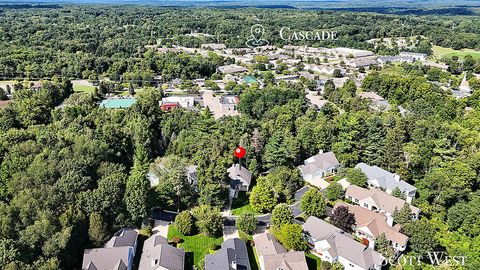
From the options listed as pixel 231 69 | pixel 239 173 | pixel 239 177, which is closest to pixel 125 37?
pixel 231 69

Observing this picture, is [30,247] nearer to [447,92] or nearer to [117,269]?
[117,269]

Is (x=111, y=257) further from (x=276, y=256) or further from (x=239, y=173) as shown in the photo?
(x=239, y=173)

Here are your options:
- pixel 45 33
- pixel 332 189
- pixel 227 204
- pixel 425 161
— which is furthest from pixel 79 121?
pixel 45 33

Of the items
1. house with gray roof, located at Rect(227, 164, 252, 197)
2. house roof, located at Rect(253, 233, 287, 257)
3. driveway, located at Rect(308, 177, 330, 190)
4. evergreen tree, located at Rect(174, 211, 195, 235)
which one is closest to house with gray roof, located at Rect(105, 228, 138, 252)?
evergreen tree, located at Rect(174, 211, 195, 235)

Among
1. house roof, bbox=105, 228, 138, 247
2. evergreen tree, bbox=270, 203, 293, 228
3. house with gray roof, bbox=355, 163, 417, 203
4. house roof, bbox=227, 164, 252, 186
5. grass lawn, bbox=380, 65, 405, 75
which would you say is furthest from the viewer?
grass lawn, bbox=380, 65, 405, 75

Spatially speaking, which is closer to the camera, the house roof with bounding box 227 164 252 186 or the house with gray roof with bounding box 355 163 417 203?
the house with gray roof with bounding box 355 163 417 203

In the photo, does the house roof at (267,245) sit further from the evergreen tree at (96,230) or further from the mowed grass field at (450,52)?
the mowed grass field at (450,52)

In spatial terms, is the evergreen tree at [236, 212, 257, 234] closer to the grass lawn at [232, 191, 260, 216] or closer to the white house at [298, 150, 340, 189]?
the grass lawn at [232, 191, 260, 216]
